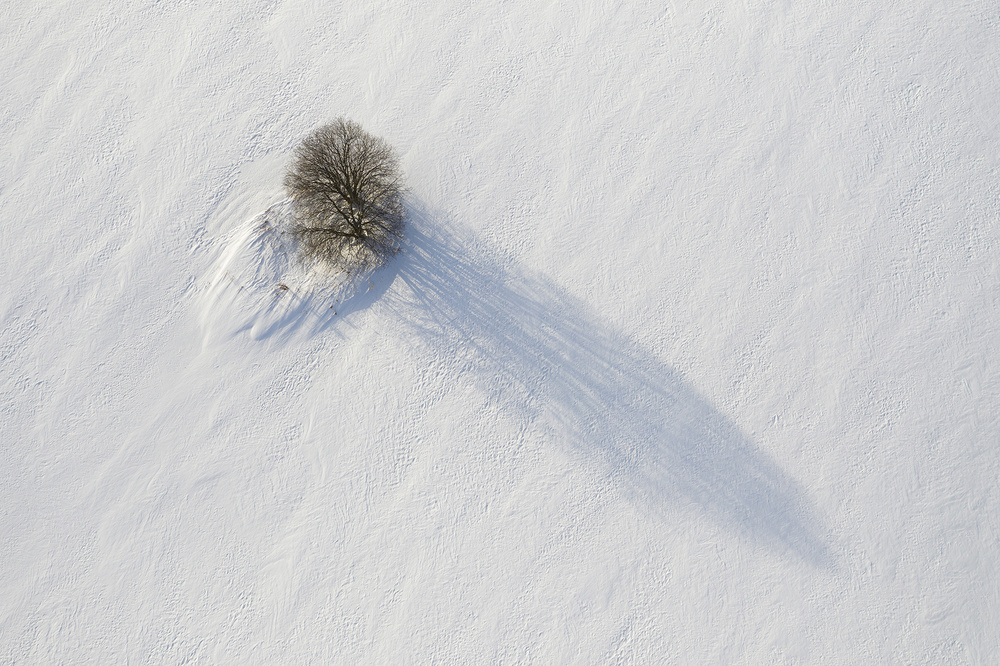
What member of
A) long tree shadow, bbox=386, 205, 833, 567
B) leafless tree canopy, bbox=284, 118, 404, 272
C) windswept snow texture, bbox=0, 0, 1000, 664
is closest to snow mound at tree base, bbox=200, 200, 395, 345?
windswept snow texture, bbox=0, 0, 1000, 664

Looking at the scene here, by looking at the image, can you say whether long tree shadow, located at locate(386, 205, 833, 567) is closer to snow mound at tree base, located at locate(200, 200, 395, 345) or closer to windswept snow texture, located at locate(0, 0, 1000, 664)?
windswept snow texture, located at locate(0, 0, 1000, 664)

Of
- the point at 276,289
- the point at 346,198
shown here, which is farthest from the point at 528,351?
the point at 276,289

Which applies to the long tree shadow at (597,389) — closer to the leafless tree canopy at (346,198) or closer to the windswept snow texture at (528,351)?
the windswept snow texture at (528,351)

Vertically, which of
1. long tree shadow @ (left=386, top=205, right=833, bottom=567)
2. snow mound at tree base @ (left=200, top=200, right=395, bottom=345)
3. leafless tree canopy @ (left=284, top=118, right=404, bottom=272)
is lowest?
long tree shadow @ (left=386, top=205, right=833, bottom=567)

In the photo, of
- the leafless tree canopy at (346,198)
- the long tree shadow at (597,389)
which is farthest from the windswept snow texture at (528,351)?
the leafless tree canopy at (346,198)

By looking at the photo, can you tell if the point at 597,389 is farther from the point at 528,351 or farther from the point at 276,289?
the point at 276,289

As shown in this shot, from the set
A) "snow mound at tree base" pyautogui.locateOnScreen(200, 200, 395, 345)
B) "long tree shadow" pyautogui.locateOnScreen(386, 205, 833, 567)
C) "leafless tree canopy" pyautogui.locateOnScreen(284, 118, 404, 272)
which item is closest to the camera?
"leafless tree canopy" pyautogui.locateOnScreen(284, 118, 404, 272)
